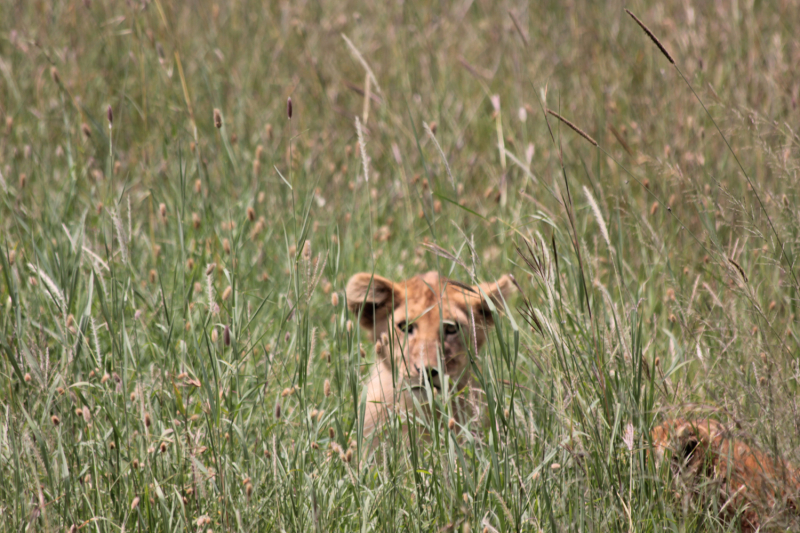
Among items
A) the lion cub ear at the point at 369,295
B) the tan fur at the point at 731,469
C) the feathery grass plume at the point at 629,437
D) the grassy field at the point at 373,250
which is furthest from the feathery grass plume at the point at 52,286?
the tan fur at the point at 731,469

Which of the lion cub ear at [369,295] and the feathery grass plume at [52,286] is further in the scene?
the lion cub ear at [369,295]

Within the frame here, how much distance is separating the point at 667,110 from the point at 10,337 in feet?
14.8

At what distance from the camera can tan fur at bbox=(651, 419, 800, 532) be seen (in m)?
2.15

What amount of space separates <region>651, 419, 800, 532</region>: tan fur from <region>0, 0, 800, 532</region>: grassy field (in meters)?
0.08

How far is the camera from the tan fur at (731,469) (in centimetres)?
215

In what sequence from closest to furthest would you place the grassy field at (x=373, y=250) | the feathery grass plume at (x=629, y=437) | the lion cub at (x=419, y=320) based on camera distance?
1. the feathery grass plume at (x=629, y=437)
2. the grassy field at (x=373, y=250)
3. the lion cub at (x=419, y=320)

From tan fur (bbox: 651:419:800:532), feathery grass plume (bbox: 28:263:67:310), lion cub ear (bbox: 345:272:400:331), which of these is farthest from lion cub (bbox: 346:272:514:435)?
feathery grass plume (bbox: 28:263:67:310)

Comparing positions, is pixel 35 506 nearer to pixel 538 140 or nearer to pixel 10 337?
pixel 10 337

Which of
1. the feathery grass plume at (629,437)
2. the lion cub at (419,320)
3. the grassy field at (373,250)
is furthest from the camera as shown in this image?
the lion cub at (419,320)

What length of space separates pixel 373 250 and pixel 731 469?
2489 millimetres

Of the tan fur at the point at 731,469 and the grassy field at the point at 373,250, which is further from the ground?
the grassy field at the point at 373,250

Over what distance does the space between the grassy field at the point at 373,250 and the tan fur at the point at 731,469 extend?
8 centimetres

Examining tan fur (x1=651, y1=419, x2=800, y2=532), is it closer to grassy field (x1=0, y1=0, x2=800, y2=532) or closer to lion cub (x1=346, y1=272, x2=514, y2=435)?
grassy field (x1=0, y1=0, x2=800, y2=532)

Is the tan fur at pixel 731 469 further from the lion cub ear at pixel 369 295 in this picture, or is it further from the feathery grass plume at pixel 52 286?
the feathery grass plume at pixel 52 286
